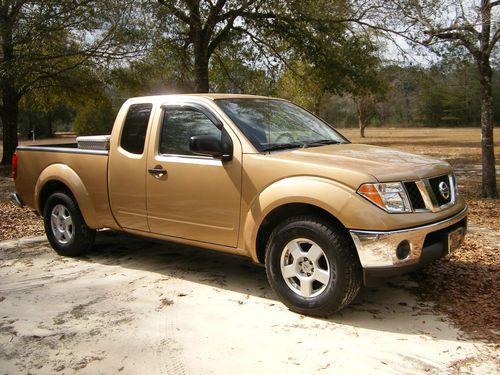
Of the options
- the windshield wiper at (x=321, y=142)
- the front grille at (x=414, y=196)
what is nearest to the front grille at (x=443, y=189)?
the front grille at (x=414, y=196)

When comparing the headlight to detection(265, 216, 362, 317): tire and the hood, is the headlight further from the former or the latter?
detection(265, 216, 362, 317): tire

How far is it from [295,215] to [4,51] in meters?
11.8

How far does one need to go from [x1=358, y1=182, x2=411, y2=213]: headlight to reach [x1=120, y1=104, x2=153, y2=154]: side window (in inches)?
97.1

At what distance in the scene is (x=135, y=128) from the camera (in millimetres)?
5469

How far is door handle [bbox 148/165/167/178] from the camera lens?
5016 millimetres

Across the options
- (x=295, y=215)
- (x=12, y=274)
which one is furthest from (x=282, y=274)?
(x=12, y=274)

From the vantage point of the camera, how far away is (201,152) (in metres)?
4.55

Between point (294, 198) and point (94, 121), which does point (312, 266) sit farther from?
point (94, 121)

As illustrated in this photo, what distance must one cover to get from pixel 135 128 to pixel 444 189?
3118 millimetres

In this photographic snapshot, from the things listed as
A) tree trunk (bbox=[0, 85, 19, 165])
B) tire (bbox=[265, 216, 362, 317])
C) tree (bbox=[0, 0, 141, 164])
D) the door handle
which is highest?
tree (bbox=[0, 0, 141, 164])

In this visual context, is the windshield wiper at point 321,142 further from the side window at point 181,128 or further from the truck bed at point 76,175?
the truck bed at point 76,175

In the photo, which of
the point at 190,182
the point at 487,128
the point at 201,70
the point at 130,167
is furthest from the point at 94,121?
the point at 190,182

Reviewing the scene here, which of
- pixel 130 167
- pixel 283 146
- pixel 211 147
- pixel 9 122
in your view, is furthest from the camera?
pixel 9 122

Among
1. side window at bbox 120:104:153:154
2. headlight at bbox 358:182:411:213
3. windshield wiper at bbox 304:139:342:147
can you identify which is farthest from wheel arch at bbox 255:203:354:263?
side window at bbox 120:104:153:154
